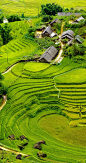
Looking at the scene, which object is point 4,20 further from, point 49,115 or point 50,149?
point 50,149

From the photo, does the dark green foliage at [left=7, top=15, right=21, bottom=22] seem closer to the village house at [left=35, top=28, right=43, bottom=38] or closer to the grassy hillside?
the grassy hillside

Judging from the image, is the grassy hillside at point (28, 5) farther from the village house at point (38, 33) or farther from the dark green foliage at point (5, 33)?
the dark green foliage at point (5, 33)

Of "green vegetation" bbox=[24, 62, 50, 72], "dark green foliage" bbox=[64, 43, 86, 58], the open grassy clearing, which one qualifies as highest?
"dark green foliage" bbox=[64, 43, 86, 58]

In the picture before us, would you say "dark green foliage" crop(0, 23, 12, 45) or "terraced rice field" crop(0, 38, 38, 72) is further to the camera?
"dark green foliage" crop(0, 23, 12, 45)

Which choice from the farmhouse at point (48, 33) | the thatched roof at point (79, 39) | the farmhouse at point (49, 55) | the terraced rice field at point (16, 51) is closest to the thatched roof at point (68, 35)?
the thatched roof at point (79, 39)

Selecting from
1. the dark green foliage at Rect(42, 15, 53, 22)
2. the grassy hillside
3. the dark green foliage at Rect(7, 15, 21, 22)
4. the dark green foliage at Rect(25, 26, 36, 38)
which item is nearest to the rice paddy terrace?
the dark green foliage at Rect(25, 26, 36, 38)

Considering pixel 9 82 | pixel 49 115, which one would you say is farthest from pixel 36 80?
pixel 49 115

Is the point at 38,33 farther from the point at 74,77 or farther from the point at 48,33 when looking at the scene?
the point at 74,77
